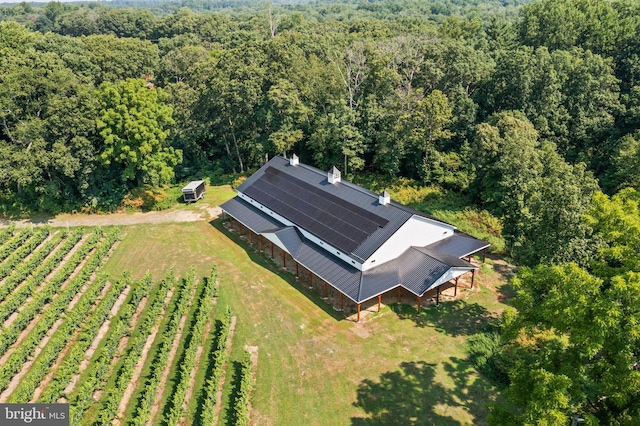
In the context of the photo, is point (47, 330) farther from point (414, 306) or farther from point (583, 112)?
point (583, 112)

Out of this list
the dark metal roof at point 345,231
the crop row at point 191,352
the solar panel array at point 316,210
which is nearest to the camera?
the crop row at point 191,352

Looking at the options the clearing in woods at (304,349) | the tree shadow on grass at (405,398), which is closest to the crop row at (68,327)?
the clearing in woods at (304,349)

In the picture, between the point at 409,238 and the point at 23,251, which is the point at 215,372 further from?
the point at 23,251

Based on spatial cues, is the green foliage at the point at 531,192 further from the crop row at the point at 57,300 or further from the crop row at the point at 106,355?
the crop row at the point at 57,300

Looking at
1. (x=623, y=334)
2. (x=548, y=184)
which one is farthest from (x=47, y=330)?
(x=548, y=184)

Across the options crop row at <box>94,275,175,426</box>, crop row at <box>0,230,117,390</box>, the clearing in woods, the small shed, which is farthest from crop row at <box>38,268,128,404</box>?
the small shed

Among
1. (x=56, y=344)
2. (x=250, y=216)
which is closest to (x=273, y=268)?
(x=250, y=216)

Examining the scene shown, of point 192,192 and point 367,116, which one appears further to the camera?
point 367,116
